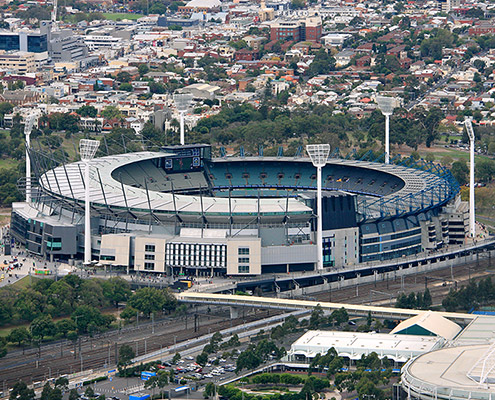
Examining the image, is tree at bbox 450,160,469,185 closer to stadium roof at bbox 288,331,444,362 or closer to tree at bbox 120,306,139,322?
tree at bbox 120,306,139,322

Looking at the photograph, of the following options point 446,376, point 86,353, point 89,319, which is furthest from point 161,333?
point 446,376

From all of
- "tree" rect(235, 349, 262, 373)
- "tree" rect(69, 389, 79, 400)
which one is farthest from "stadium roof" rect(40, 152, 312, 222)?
"tree" rect(69, 389, 79, 400)

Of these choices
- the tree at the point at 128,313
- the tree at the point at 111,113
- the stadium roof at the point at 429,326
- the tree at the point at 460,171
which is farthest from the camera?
the tree at the point at 111,113

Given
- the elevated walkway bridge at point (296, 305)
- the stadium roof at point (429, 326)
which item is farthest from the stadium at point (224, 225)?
the stadium roof at point (429, 326)

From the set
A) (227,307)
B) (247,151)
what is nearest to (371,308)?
(227,307)

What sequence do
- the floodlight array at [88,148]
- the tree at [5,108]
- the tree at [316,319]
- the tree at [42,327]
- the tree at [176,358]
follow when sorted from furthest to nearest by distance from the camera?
1. the tree at [5,108]
2. the floodlight array at [88,148]
3. the tree at [316,319]
4. the tree at [42,327]
5. the tree at [176,358]

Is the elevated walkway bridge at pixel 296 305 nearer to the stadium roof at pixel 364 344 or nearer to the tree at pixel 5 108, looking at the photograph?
the stadium roof at pixel 364 344
